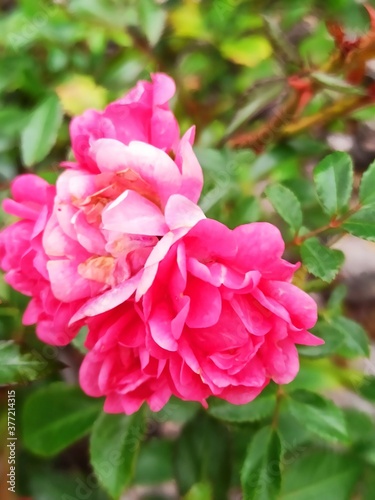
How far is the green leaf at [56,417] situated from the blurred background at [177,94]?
0.12ft

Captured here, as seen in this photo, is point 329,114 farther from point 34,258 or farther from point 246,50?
point 34,258

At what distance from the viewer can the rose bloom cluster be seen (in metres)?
0.42

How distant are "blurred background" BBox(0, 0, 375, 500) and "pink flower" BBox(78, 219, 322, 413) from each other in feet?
0.88

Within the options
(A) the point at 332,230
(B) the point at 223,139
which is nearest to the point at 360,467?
(A) the point at 332,230

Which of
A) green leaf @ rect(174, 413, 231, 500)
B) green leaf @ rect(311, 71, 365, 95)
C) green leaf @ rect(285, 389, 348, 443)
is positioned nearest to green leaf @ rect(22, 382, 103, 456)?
green leaf @ rect(174, 413, 231, 500)

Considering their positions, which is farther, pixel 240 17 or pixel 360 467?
pixel 240 17

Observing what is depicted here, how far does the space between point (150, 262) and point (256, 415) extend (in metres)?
0.32

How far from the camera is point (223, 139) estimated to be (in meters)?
0.86

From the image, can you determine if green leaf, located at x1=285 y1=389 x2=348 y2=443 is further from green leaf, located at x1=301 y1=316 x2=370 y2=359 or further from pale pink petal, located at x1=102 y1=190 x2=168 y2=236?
pale pink petal, located at x1=102 y1=190 x2=168 y2=236

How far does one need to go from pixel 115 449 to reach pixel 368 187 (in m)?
0.38

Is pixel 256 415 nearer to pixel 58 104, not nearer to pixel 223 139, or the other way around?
pixel 223 139

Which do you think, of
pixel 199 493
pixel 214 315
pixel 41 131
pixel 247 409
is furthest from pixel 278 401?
pixel 41 131

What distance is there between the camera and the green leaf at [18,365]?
585 mm

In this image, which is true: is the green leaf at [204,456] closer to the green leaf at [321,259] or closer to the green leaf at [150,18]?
the green leaf at [321,259]
